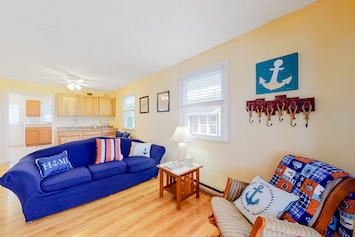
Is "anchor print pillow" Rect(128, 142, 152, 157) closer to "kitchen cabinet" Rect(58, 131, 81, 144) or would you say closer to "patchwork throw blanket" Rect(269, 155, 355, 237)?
"patchwork throw blanket" Rect(269, 155, 355, 237)

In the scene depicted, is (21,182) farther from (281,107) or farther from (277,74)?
(277,74)

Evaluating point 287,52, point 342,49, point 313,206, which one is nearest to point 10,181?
point 313,206

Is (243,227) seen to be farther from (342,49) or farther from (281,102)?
(342,49)

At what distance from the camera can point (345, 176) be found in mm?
1027

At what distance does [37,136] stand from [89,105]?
12.2 ft

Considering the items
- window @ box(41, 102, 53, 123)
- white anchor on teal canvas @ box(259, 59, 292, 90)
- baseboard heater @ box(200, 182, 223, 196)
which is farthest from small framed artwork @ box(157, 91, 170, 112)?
window @ box(41, 102, 53, 123)

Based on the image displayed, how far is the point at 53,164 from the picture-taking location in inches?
84.9

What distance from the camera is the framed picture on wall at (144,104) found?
388cm

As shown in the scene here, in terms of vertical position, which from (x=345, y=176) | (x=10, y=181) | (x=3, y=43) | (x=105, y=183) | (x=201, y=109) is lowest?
(x=105, y=183)

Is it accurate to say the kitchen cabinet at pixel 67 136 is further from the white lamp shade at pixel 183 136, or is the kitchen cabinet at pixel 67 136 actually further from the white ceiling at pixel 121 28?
the white lamp shade at pixel 183 136

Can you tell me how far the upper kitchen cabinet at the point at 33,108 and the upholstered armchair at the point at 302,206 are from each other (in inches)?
348

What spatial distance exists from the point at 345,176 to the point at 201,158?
1.74 metres

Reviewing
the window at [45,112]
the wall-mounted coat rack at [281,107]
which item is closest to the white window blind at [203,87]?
the wall-mounted coat rack at [281,107]

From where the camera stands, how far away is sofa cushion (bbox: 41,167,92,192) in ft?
6.09
